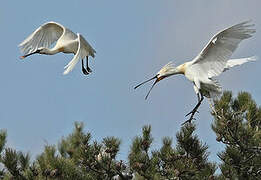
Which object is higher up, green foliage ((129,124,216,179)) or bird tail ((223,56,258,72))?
bird tail ((223,56,258,72))

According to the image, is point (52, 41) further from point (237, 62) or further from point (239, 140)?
point (239, 140)

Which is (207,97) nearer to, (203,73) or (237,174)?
(203,73)

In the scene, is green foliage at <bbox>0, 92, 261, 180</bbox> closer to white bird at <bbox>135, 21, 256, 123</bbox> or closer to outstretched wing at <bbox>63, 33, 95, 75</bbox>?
white bird at <bbox>135, 21, 256, 123</bbox>

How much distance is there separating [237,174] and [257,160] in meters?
0.16

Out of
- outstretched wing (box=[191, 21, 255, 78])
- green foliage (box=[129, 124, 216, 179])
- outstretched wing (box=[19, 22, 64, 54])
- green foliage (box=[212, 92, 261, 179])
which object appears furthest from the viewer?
outstretched wing (box=[19, 22, 64, 54])

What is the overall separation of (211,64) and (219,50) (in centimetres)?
17

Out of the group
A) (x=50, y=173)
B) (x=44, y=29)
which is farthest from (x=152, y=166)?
(x=44, y=29)

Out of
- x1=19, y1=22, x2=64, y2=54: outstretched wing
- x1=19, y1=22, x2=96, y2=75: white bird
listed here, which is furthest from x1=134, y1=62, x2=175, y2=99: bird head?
x1=19, y1=22, x2=64, y2=54: outstretched wing

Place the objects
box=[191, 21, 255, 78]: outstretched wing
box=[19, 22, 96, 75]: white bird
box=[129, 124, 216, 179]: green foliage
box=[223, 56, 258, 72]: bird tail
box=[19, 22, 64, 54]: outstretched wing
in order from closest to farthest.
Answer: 1. box=[129, 124, 216, 179]: green foliage
2. box=[191, 21, 255, 78]: outstretched wing
3. box=[223, 56, 258, 72]: bird tail
4. box=[19, 22, 96, 75]: white bird
5. box=[19, 22, 64, 54]: outstretched wing

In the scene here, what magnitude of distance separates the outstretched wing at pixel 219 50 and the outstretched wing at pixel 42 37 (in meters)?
2.39

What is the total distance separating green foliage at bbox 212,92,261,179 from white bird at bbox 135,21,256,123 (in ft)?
1.82

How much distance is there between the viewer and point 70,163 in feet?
11.2

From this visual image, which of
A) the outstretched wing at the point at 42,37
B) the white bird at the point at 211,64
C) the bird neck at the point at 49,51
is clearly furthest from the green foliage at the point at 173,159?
the outstretched wing at the point at 42,37

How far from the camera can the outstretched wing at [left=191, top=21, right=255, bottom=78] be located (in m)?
4.32
